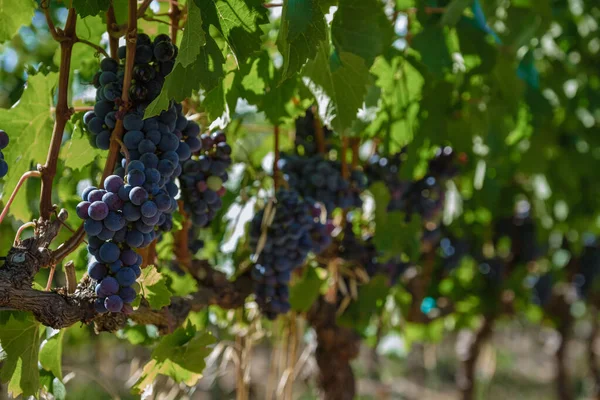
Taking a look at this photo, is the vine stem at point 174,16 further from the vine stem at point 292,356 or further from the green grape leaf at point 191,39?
the vine stem at point 292,356

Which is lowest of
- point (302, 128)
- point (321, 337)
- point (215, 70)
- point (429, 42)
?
point (321, 337)

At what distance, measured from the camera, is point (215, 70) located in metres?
0.86

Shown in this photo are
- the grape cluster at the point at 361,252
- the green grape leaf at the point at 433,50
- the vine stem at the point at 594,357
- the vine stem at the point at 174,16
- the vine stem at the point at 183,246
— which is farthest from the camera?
the vine stem at the point at 594,357

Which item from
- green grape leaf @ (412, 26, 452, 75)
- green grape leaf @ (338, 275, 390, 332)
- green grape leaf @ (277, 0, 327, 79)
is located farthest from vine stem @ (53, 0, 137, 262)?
green grape leaf @ (338, 275, 390, 332)

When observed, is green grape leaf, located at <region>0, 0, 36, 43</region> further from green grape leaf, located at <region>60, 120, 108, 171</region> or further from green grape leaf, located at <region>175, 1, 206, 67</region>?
green grape leaf, located at <region>175, 1, 206, 67</region>

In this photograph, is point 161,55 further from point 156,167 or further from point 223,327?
point 223,327

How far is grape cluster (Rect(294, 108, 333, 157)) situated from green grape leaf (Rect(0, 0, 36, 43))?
0.70 metres

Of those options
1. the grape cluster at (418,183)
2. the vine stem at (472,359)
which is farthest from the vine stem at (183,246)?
the vine stem at (472,359)

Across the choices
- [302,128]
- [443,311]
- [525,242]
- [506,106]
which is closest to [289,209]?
[302,128]

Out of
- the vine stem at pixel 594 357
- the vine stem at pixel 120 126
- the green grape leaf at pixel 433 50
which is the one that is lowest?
the vine stem at pixel 594 357

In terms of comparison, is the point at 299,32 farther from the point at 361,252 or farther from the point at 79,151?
the point at 361,252

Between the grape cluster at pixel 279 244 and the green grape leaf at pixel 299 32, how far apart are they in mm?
549

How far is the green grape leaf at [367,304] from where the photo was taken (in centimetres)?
170

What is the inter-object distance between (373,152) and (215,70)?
102 cm
